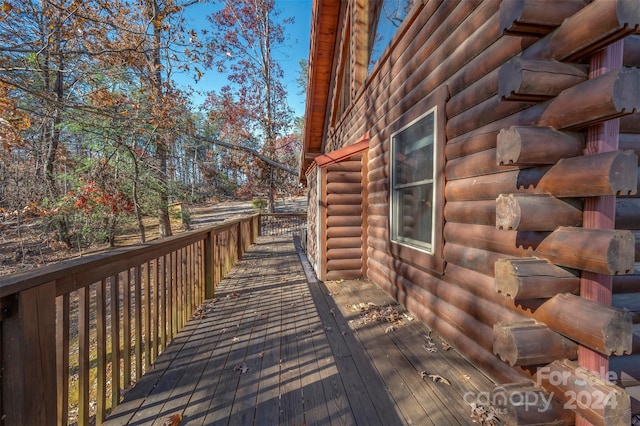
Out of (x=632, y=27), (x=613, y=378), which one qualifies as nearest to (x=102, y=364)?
(x=613, y=378)

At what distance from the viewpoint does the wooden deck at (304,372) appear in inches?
71.8

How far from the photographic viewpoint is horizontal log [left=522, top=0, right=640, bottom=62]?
119 cm

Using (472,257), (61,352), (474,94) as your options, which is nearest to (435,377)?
(472,257)

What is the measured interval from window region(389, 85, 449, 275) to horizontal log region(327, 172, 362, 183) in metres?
0.94

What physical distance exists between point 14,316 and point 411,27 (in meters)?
4.29

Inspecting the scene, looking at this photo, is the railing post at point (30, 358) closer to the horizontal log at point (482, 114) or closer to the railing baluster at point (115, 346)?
the railing baluster at point (115, 346)

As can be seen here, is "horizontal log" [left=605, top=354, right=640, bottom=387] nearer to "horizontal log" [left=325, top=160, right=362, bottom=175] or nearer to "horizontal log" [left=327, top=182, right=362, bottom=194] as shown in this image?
"horizontal log" [left=327, top=182, right=362, bottom=194]

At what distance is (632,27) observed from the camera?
1.20 meters

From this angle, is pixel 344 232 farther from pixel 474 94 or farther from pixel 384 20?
pixel 384 20

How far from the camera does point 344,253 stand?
4852 mm

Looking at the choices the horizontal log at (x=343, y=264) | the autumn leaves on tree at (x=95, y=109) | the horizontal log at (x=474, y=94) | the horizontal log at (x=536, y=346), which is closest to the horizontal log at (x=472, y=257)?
the horizontal log at (x=536, y=346)

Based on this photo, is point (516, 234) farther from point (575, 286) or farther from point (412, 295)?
point (412, 295)

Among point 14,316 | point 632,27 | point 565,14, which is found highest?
point 565,14

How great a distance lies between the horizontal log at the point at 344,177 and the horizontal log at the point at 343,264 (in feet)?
4.52
